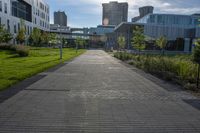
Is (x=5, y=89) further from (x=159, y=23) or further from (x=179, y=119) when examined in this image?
(x=159, y=23)

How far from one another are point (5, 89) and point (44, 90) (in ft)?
4.95

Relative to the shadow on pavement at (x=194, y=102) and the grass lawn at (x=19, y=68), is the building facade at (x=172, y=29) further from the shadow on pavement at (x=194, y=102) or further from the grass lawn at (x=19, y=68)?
the shadow on pavement at (x=194, y=102)

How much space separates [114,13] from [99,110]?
600 feet

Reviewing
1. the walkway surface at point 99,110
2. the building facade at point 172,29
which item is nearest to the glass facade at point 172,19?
the building facade at point 172,29

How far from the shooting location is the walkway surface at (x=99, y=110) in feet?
17.1

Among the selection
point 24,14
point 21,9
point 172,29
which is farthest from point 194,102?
point 172,29

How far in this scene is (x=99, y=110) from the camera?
6.46m

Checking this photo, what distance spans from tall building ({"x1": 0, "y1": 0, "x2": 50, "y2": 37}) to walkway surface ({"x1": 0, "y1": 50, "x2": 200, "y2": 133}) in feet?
150

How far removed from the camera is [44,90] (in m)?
8.97

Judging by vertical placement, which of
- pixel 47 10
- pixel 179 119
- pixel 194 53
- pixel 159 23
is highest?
pixel 47 10

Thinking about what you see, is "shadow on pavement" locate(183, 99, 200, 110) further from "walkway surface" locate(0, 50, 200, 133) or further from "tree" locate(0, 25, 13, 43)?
"tree" locate(0, 25, 13, 43)

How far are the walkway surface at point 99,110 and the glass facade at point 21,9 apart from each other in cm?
5544

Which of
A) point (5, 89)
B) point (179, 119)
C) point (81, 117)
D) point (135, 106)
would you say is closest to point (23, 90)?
point (5, 89)

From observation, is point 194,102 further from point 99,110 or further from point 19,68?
point 19,68
